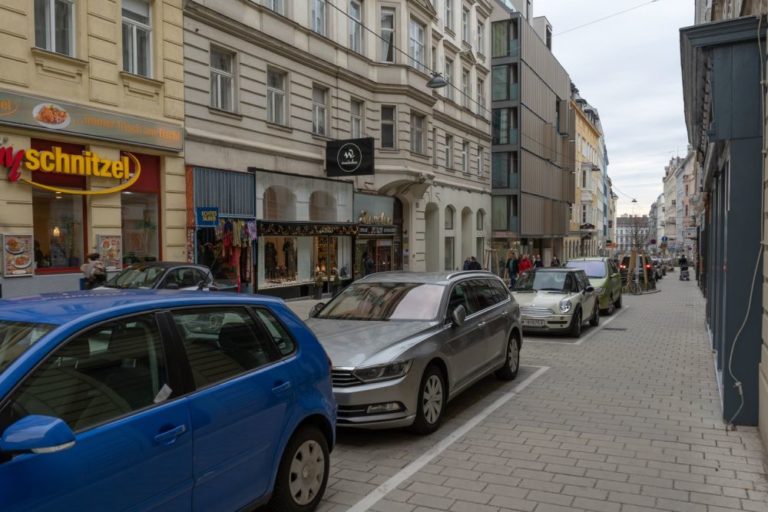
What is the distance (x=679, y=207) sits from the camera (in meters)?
108

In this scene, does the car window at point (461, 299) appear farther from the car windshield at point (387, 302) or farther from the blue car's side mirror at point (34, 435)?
the blue car's side mirror at point (34, 435)

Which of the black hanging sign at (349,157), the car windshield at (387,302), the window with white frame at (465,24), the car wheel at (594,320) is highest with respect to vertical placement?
the window with white frame at (465,24)

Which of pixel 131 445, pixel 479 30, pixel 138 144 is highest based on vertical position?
pixel 479 30

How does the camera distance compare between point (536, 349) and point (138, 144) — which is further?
point (138, 144)

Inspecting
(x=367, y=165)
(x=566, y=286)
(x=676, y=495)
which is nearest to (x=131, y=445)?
(x=676, y=495)

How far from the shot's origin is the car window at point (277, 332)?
4121 millimetres

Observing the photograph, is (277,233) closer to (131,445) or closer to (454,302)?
(454,302)

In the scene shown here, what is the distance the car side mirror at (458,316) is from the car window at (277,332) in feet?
9.72

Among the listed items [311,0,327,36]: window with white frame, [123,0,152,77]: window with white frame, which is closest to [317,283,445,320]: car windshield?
[123,0,152,77]: window with white frame

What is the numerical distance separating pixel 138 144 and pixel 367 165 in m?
7.80

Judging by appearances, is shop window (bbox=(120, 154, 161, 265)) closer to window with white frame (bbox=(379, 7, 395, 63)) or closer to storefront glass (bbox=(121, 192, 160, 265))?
storefront glass (bbox=(121, 192, 160, 265))

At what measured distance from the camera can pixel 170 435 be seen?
10.1 ft

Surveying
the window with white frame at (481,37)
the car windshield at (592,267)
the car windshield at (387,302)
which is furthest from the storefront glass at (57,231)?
the window with white frame at (481,37)

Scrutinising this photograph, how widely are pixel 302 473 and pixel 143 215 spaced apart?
12.1 meters
